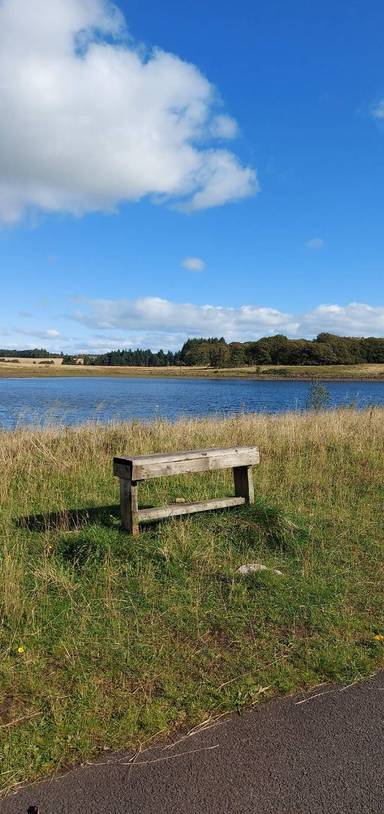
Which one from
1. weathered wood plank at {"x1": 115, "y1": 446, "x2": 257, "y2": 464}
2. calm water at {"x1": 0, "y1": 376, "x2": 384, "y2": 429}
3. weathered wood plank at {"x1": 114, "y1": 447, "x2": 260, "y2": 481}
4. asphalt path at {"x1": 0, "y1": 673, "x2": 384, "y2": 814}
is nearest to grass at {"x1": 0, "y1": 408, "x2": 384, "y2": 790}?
asphalt path at {"x1": 0, "y1": 673, "x2": 384, "y2": 814}

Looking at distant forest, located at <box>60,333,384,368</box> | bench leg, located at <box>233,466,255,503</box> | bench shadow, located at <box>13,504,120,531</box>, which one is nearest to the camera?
bench shadow, located at <box>13,504,120,531</box>

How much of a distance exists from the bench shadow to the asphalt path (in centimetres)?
327

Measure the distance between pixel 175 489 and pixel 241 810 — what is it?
5.63 meters

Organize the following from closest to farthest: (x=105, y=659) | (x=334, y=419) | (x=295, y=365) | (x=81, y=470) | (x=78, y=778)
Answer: (x=78, y=778), (x=105, y=659), (x=81, y=470), (x=334, y=419), (x=295, y=365)

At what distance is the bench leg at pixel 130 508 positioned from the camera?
5.56m

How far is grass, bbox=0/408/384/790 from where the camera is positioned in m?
2.97

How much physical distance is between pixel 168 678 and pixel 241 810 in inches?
39.3

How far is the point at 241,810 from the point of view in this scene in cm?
234

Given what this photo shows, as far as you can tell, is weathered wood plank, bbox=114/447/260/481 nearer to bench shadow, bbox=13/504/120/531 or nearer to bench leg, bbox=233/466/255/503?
bench leg, bbox=233/466/255/503

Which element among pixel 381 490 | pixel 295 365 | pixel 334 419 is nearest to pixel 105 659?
pixel 381 490

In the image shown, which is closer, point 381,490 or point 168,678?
point 168,678

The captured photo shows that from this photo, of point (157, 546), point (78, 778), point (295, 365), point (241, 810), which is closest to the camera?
point (241, 810)

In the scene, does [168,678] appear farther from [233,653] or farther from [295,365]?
[295,365]

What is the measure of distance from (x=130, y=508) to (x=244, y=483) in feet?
5.25
